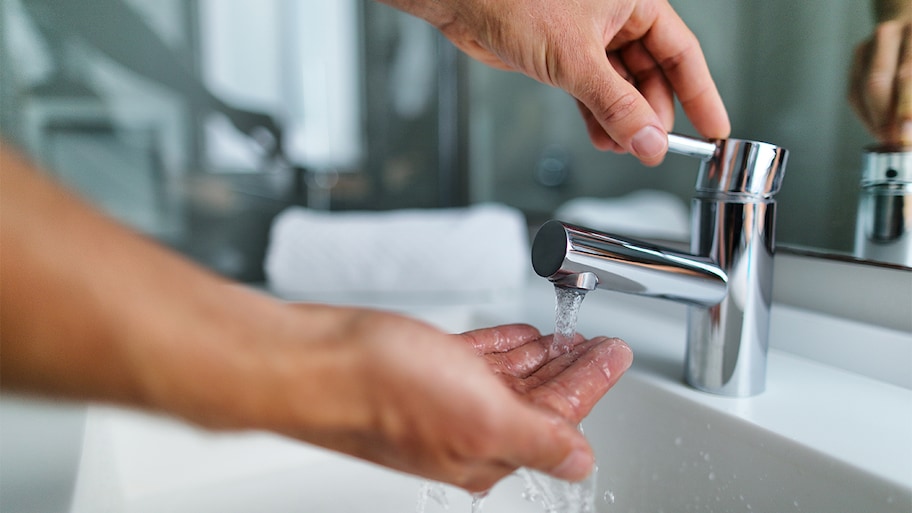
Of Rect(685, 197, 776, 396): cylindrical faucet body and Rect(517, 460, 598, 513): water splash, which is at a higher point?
Rect(685, 197, 776, 396): cylindrical faucet body

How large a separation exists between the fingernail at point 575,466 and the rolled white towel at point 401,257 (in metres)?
0.45

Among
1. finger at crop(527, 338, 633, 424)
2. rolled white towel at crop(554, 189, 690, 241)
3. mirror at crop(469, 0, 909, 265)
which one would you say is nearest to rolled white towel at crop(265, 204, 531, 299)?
rolled white towel at crop(554, 189, 690, 241)

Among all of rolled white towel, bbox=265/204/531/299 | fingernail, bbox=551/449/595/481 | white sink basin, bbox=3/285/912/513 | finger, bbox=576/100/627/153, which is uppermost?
finger, bbox=576/100/627/153

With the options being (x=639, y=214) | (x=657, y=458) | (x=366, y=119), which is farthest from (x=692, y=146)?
(x=366, y=119)

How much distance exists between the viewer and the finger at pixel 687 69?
54 centimetres

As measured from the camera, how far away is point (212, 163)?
2.87 feet

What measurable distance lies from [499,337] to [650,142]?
197 mm

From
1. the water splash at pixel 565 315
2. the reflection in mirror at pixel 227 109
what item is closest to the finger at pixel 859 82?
the water splash at pixel 565 315

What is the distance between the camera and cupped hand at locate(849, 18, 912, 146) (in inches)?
18.6

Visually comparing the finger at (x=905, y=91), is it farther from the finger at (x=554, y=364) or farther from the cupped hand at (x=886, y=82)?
the finger at (x=554, y=364)

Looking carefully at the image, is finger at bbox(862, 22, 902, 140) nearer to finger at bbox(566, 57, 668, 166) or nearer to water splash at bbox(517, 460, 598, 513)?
finger at bbox(566, 57, 668, 166)

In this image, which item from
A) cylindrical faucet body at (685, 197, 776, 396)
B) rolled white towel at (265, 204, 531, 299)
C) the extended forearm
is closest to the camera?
the extended forearm

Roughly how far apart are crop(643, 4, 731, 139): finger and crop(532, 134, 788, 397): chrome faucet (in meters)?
0.12

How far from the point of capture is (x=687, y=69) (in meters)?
0.56
